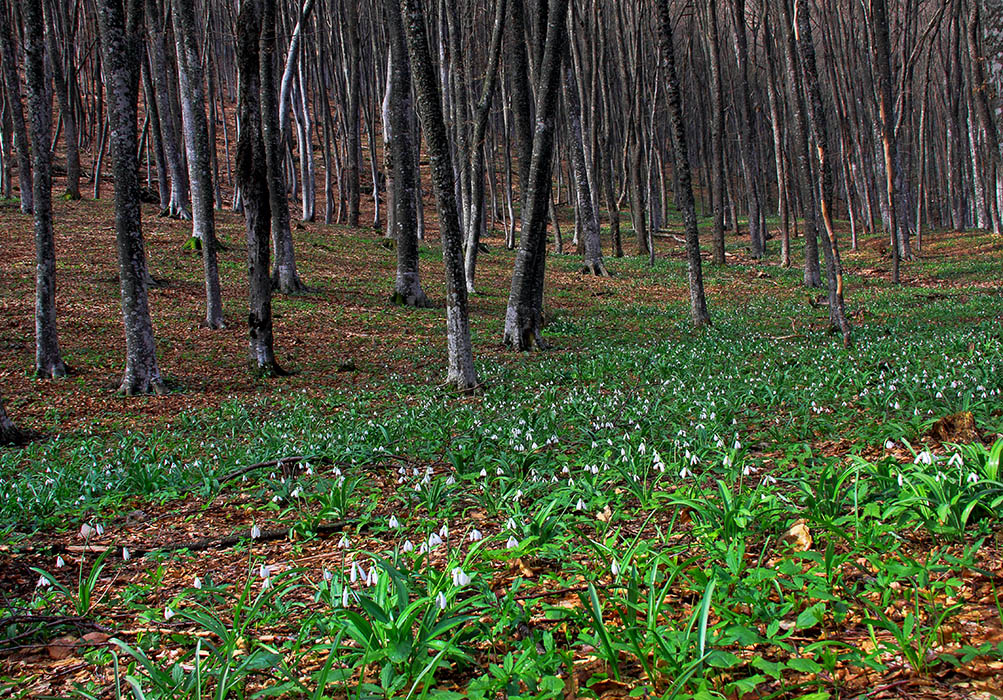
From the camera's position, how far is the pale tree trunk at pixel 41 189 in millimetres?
10508

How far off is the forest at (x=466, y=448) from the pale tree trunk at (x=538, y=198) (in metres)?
0.07

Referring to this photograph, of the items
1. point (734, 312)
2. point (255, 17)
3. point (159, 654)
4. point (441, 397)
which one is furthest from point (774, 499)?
point (734, 312)

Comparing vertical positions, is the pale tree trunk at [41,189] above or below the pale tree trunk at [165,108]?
below

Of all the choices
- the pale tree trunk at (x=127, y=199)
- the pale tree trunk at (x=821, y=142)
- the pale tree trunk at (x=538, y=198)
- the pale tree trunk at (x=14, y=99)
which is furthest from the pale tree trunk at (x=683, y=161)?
the pale tree trunk at (x=14, y=99)

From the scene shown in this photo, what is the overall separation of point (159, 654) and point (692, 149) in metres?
61.8

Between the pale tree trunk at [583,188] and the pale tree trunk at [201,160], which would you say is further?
the pale tree trunk at [583,188]

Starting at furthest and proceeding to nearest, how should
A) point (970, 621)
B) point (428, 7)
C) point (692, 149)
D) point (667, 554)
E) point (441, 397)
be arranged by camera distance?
point (692, 149), point (428, 7), point (441, 397), point (667, 554), point (970, 621)

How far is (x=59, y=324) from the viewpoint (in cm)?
1387

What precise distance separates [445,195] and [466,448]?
16.4 ft

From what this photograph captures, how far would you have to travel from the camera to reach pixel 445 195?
9500 millimetres

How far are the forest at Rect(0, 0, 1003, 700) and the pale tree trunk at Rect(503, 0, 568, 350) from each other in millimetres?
66

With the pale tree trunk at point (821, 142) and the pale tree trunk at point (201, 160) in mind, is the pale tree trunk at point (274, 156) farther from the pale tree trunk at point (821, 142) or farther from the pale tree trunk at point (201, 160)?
the pale tree trunk at point (821, 142)

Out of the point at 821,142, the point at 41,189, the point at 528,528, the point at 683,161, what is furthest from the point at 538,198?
the point at 528,528

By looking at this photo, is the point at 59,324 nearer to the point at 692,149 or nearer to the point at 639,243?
the point at 639,243
